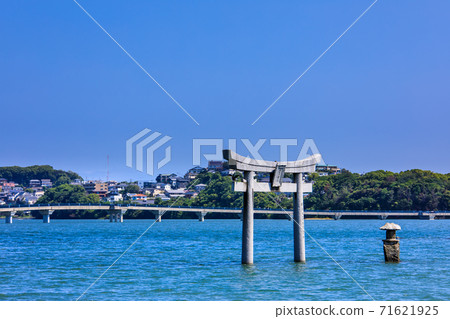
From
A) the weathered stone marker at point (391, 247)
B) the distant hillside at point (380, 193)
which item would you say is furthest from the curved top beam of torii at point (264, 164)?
the distant hillside at point (380, 193)

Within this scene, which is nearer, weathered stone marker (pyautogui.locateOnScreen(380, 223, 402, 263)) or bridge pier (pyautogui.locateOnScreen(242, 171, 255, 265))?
bridge pier (pyautogui.locateOnScreen(242, 171, 255, 265))

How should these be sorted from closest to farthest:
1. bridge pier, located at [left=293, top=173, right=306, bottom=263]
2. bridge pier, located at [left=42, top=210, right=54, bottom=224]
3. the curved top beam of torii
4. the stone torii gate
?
the curved top beam of torii, the stone torii gate, bridge pier, located at [left=293, top=173, right=306, bottom=263], bridge pier, located at [left=42, top=210, right=54, bottom=224]

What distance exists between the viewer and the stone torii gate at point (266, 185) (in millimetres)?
29102

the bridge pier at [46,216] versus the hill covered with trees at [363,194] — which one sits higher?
the hill covered with trees at [363,194]

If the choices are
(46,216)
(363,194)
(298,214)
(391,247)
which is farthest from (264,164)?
(363,194)

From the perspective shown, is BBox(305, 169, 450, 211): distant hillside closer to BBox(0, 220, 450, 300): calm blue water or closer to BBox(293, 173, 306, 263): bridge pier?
BBox(0, 220, 450, 300): calm blue water

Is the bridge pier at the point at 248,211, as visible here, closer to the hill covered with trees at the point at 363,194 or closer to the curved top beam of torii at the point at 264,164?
the curved top beam of torii at the point at 264,164

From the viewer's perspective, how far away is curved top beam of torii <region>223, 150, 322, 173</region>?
93.2 ft

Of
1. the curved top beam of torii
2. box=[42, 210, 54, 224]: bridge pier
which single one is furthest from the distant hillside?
the curved top beam of torii

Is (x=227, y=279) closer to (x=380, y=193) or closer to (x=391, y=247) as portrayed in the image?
(x=391, y=247)

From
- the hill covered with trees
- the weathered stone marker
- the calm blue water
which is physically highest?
the hill covered with trees

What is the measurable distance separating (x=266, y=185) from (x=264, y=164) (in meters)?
0.97

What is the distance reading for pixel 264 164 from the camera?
30.2 m
